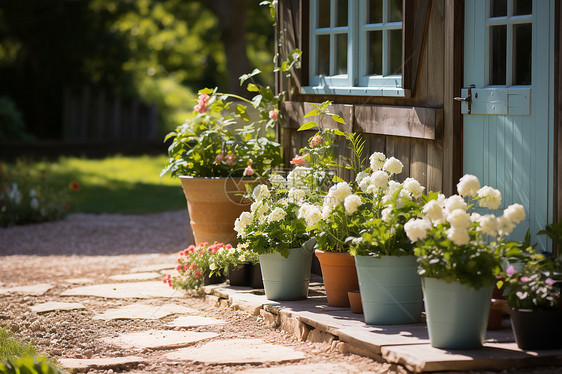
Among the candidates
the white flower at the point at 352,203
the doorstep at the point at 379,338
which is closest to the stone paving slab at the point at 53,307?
the doorstep at the point at 379,338

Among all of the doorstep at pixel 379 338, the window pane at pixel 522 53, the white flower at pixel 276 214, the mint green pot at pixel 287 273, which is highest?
the window pane at pixel 522 53

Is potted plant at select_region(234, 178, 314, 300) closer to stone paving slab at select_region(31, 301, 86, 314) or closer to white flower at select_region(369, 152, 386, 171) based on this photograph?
white flower at select_region(369, 152, 386, 171)

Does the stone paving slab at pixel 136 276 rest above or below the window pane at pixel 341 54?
below

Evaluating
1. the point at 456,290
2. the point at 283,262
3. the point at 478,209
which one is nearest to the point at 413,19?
the point at 478,209

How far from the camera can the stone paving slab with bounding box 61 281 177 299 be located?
6.05 meters

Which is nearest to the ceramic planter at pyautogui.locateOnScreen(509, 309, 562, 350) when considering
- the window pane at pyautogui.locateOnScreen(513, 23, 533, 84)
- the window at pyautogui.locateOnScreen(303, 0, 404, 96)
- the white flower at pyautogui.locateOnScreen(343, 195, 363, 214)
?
the white flower at pyautogui.locateOnScreen(343, 195, 363, 214)

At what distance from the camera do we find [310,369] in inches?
155

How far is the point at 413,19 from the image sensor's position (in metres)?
5.09

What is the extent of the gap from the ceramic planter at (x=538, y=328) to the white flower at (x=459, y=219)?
491 millimetres

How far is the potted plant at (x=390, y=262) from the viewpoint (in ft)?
13.9

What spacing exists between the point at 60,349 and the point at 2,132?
46.5ft

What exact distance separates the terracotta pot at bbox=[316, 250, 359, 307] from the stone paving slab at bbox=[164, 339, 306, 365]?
1.89ft


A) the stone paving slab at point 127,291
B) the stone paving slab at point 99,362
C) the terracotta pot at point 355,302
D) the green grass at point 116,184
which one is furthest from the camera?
the green grass at point 116,184

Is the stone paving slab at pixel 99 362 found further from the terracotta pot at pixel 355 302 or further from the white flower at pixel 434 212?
the white flower at pixel 434 212
